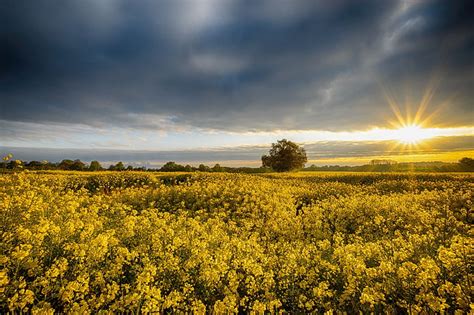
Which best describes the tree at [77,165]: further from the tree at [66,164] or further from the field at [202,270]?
the field at [202,270]

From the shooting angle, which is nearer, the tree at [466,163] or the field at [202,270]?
the field at [202,270]

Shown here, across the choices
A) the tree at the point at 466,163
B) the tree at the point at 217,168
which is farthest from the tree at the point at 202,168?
the tree at the point at 466,163

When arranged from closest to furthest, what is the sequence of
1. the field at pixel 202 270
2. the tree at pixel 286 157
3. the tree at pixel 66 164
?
the field at pixel 202 270
the tree at pixel 66 164
the tree at pixel 286 157

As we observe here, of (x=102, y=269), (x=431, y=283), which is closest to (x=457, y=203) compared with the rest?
(x=431, y=283)

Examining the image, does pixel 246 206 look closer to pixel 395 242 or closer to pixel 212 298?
pixel 395 242

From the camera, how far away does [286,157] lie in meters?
68.3

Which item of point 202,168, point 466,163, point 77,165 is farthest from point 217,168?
point 466,163

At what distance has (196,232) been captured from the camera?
807cm

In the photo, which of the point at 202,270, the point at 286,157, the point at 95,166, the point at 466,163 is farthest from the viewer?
the point at 286,157

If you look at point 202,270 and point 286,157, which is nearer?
point 202,270

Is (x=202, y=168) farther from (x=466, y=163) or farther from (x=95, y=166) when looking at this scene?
(x=466, y=163)

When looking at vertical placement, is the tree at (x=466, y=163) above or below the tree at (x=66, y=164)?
below

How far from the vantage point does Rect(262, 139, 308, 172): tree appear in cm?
6831

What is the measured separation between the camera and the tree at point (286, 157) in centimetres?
6831
